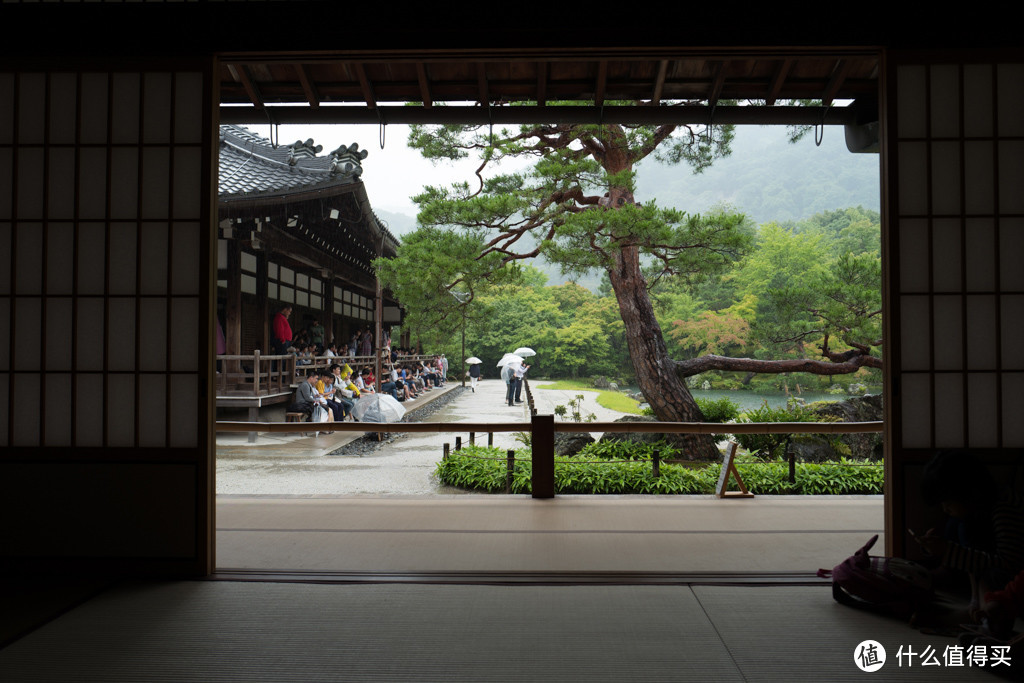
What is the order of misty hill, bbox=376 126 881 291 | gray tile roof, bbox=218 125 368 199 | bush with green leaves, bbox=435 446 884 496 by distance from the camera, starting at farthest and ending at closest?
misty hill, bbox=376 126 881 291 < gray tile roof, bbox=218 125 368 199 < bush with green leaves, bbox=435 446 884 496

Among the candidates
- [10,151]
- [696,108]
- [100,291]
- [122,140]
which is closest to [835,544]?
[696,108]

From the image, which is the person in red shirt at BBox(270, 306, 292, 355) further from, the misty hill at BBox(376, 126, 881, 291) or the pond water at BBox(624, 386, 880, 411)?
the misty hill at BBox(376, 126, 881, 291)

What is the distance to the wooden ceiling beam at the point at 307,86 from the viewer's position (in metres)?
2.61

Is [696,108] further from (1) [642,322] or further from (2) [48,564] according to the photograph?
(1) [642,322]

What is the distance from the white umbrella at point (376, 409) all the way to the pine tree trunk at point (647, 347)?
3414mm

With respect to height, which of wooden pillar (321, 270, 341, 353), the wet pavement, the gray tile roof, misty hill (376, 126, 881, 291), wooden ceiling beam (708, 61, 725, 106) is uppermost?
misty hill (376, 126, 881, 291)

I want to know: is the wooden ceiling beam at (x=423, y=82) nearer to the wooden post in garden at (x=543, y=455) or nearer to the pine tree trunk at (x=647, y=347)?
the wooden post in garden at (x=543, y=455)

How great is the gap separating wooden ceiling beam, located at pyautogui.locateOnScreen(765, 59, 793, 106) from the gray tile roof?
4780mm

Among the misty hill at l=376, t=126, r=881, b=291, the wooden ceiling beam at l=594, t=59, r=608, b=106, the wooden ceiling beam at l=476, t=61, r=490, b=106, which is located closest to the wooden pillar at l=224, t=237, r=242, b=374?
the wooden ceiling beam at l=476, t=61, r=490, b=106

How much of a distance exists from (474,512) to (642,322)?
15.3 ft

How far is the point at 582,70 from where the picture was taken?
2725 mm

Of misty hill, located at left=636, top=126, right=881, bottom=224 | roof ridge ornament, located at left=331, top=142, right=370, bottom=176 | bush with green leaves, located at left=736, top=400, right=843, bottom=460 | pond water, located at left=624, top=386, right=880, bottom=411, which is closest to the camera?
bush with green leaves, located at left=736, top=400, right=843, bottom=460

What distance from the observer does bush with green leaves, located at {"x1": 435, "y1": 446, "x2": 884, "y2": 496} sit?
185 inches

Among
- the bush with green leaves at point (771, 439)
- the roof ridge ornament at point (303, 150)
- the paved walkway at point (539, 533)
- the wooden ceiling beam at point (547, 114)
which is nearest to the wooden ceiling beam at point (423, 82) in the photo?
the wooden ceiling beam at point (547, 114)
